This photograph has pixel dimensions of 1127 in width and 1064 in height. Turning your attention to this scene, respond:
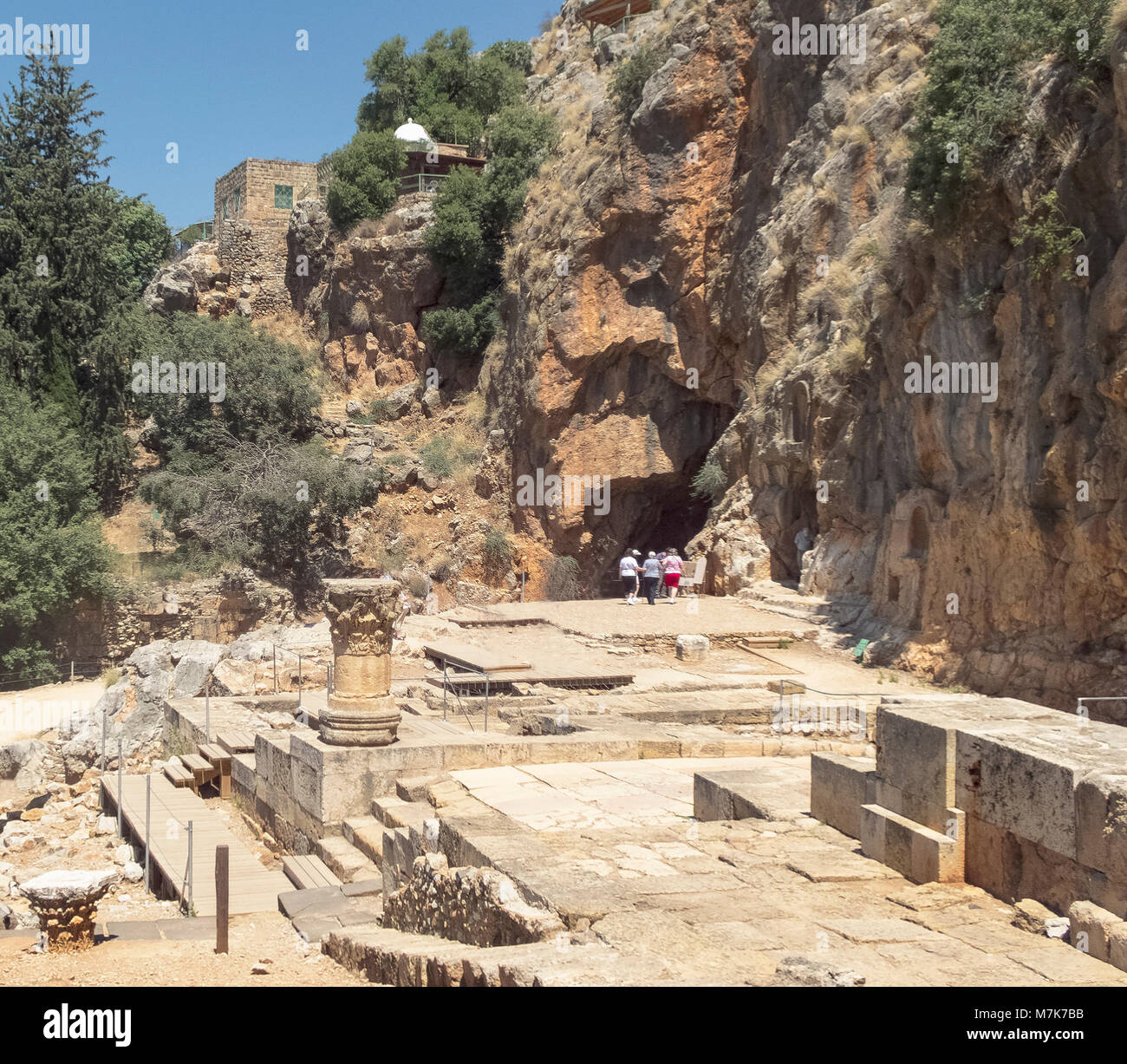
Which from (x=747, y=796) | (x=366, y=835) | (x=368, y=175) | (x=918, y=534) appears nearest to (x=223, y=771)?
(x=366, y=835)

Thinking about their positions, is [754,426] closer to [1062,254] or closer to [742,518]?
[742,518]

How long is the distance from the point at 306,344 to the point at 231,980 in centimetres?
3378

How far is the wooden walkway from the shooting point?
9594 millimetres

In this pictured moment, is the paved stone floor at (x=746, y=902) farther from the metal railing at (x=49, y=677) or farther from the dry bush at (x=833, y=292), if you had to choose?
the metal railing at (x=49, y=677)

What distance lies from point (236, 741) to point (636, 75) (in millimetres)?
20128

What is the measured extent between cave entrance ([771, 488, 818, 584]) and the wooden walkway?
12.5 meters

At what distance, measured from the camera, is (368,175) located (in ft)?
120

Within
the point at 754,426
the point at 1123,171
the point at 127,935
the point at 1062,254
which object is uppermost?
the point at 1123,171

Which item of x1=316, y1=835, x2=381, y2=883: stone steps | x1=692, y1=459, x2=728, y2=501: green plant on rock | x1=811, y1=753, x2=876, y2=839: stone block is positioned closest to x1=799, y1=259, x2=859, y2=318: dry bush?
x1=692, y1=459, x2=728, y2=501: green plant on rock

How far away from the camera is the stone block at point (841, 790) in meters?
7.31

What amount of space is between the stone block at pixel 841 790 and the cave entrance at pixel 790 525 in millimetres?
14648

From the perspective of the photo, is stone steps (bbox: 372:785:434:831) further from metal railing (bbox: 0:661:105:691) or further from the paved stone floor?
metal railing (bbox: 0:661:105:691)
